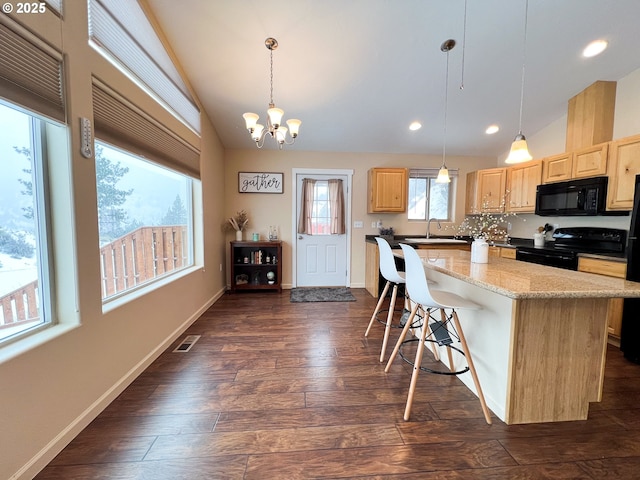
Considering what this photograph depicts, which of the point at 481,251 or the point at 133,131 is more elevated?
the point at 133,131

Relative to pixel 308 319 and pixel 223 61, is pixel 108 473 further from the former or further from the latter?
pixel 223 61

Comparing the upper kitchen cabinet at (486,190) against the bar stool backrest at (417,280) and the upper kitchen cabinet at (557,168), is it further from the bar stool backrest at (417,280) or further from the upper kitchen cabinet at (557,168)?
the bar stool backrest at (417,280)

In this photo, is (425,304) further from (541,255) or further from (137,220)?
(541,255)

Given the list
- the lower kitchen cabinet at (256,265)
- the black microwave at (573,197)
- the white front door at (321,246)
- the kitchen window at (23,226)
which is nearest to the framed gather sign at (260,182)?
the white front door at (321,246)

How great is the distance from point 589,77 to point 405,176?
227 centimetres

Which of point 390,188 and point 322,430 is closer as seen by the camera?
point 322,430

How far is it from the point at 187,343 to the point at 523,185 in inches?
188

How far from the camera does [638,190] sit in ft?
7.03

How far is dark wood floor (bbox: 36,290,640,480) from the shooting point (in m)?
1.25

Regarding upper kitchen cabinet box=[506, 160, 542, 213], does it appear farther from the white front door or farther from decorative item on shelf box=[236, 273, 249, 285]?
decorative item on shelf box=[236, 273, 249, 285]

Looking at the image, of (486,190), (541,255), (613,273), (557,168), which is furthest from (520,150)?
(486,190)

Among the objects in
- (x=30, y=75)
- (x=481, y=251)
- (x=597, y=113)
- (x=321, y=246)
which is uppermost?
(x=597, y=113)

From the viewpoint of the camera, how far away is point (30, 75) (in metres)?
1.20
